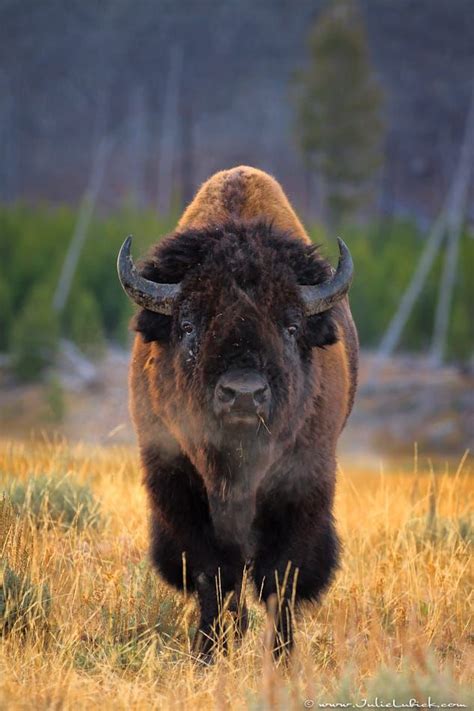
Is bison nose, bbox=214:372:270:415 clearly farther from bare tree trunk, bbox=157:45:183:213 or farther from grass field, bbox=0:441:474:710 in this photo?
bare tree trunk, bbox=157:45:183:213

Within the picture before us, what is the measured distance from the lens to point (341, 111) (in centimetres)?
4597

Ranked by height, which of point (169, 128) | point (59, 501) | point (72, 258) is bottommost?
point (59, 501)

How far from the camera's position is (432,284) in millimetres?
41188

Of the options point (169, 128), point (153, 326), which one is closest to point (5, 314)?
point (153, 326)

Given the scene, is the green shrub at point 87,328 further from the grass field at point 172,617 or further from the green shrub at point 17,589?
the green shrub at point 17,589

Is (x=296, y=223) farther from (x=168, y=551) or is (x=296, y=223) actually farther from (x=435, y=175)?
(x=435, y=175)

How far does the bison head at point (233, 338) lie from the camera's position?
539cm

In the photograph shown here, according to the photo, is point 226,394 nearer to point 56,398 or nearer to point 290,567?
point 290,567

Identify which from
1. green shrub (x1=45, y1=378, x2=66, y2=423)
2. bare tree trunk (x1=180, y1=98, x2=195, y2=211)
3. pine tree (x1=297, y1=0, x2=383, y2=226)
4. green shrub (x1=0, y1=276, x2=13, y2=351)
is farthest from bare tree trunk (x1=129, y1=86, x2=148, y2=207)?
green shrub (x1=45, y1=378, x2=66, y2=423)

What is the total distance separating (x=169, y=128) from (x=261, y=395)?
76725mm

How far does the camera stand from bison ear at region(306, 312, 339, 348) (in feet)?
19.9

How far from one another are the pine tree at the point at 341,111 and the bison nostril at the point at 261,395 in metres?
41.1

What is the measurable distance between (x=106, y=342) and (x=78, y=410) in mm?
4824

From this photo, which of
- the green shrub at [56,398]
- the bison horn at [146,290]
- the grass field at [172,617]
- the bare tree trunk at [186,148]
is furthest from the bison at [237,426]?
the bare tree trunk at [186,148]
